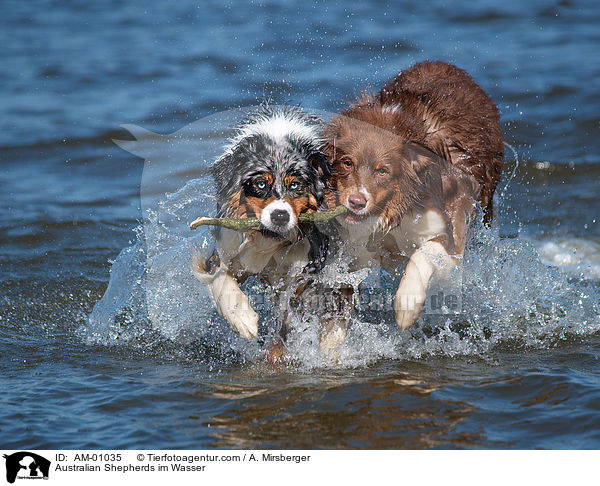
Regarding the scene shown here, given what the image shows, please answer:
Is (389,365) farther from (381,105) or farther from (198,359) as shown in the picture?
(381,105)

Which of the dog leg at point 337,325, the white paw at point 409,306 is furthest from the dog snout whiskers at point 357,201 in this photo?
the dog leg at point 337,325

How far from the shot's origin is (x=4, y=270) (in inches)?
253

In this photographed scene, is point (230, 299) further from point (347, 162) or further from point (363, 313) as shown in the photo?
point (363, 313)

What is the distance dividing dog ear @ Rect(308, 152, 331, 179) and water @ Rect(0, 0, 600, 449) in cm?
104

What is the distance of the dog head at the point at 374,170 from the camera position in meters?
4.08

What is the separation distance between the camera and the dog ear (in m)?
4.09

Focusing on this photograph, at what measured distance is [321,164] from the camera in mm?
4117

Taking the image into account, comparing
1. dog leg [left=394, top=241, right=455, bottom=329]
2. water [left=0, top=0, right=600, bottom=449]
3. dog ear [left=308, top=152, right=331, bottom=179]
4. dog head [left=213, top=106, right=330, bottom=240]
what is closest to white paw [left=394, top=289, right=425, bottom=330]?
dog leg [left=394, top=241, right=455, bottom=329]

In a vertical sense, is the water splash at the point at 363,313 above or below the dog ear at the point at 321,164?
below

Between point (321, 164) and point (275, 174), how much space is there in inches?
12.8

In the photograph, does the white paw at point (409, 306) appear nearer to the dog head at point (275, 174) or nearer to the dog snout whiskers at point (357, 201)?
the dog snout whiskers at point (357, 201)

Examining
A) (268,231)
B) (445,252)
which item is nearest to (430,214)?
(445,252)

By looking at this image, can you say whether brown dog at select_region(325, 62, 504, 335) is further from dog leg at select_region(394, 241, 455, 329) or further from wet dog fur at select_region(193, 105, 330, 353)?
wet dog fur at select_region(193, 105, 330, 353)
